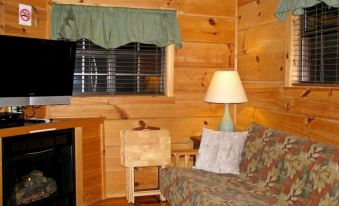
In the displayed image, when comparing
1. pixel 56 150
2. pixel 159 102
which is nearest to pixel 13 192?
pixel 56 150

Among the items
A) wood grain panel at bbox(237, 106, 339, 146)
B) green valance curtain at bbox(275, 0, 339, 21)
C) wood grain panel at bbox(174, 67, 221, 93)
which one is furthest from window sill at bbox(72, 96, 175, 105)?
green valance curtain at bbox(275, 0, 339, 21)

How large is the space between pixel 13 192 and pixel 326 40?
289 centimetres

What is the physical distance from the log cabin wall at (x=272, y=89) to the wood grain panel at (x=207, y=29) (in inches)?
5.0

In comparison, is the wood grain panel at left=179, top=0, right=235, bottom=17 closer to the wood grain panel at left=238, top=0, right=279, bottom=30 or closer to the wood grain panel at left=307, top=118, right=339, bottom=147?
the wood grain panel at left=238, top=0, right=279, bottom=30

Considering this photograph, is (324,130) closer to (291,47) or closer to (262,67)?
(291,47)

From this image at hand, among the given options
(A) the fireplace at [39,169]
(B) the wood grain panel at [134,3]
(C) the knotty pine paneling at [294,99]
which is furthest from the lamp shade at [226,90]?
(A) the fireplace at [39,169]

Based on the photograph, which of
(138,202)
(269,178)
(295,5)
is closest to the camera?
(269,178)

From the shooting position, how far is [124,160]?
3781mm

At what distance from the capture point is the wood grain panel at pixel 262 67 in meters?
3.58

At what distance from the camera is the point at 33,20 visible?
367cm

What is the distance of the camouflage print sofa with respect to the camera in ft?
7.72

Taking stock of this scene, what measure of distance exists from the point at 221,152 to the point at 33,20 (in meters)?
2.20

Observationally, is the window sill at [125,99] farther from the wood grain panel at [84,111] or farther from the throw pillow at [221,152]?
the throw pillow at [221,152]

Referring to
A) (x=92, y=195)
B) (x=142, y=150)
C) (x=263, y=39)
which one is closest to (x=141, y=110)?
(x=142, y=150)
